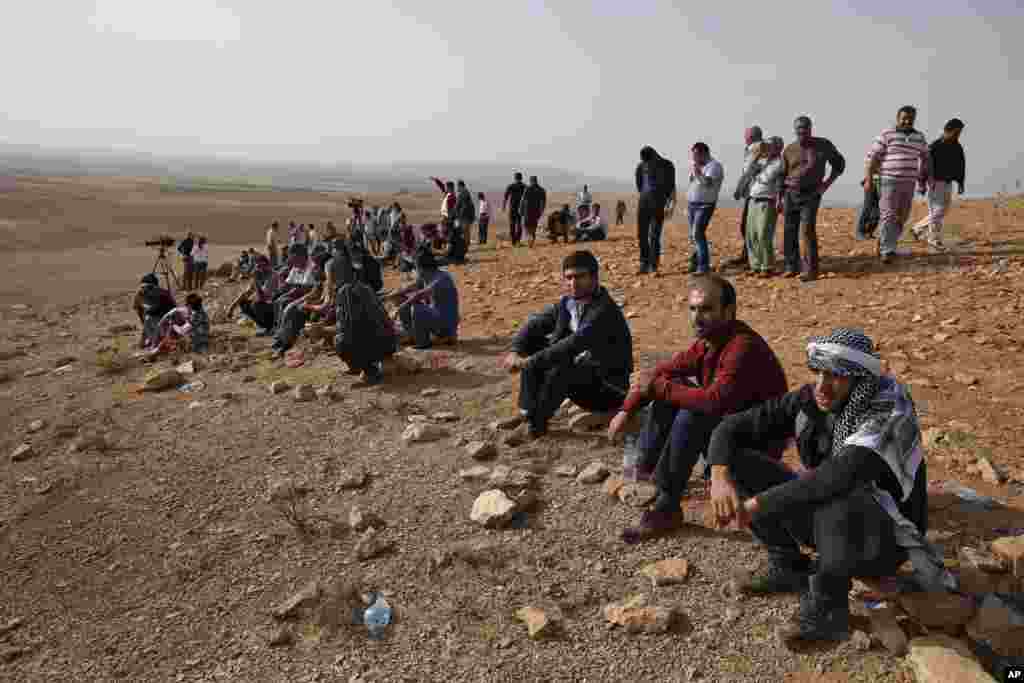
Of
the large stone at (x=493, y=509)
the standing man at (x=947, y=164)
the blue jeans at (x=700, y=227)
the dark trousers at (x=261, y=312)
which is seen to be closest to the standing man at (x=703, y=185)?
the blue jeans at (x=700, y=227)

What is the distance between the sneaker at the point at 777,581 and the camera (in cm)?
294

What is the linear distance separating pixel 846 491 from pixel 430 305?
231 inches

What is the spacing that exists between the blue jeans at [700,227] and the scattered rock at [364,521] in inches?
237

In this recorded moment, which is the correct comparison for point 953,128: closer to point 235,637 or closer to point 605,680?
point 605,680

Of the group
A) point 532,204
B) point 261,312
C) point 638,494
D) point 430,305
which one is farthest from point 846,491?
point 532,204

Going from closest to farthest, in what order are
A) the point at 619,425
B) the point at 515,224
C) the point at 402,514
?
the point at 619,425
the point at 402,514
the point at 515,224

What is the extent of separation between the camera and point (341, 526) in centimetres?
403

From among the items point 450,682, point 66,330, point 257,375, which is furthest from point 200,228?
point 450,682

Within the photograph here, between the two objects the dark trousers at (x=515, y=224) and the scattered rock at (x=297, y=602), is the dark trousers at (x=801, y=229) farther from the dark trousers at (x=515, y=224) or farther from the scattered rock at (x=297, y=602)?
the dark trousers at (x=515, y=224)

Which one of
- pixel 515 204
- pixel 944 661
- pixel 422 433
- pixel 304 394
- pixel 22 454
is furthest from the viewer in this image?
pixel 515 204

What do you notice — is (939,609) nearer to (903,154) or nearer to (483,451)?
(483,451)

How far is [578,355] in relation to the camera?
4516mm

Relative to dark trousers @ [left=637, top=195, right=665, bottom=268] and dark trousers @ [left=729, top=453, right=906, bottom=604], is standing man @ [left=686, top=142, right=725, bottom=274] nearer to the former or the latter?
dark trousers @ [left=637, top=195, right=665, bottom=268]

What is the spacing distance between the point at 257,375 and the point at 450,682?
5442mm
